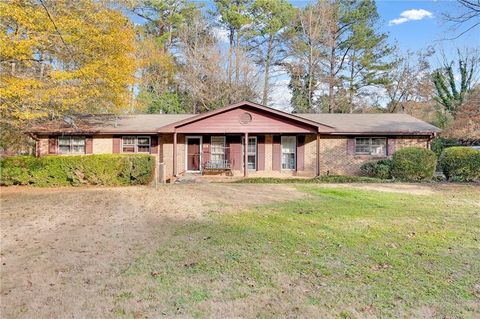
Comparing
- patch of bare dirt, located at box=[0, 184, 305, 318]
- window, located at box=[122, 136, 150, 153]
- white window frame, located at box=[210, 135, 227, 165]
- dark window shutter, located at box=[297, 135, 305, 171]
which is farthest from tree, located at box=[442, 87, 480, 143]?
window, located at box=[122, 136, 150, 153]

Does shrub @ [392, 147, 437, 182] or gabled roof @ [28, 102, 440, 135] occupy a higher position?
gabled roof @ [28, 102, 440, 135]

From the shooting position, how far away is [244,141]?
17297mm

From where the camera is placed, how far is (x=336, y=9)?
29.9 meters

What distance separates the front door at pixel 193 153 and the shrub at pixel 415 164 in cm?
967

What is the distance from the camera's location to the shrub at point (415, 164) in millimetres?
14508

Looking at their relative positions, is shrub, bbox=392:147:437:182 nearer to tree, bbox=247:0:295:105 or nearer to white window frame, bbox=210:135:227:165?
white window frame, bbox=210:135:227:165

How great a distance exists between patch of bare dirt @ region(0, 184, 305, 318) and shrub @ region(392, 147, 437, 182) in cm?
620

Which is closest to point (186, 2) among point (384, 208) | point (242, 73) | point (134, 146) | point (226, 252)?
point (242, 73)

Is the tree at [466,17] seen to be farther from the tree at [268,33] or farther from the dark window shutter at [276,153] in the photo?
the tree at [268,33]

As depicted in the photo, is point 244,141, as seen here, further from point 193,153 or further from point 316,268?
point 316,268

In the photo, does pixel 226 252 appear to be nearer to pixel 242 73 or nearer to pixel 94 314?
pixel 94 314

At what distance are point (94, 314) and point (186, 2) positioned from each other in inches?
1288

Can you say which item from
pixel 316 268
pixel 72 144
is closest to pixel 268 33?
pixel 72 144

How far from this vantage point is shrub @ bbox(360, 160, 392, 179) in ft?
50.6
